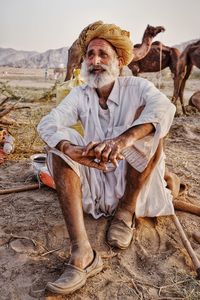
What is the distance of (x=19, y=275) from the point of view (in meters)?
2.18

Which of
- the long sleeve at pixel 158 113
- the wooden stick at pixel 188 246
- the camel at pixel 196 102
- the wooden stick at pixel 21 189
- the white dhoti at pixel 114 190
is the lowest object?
the camel at pixel 196 102

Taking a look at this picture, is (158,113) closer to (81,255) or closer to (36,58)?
(81,255)

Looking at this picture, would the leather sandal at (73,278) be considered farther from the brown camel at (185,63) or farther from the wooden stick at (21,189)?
the brown camel at (185,63)

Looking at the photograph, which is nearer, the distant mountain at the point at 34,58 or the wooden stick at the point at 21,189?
the wooden stick at the point at 21,189

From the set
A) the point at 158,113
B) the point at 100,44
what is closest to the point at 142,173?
the point at 158,113

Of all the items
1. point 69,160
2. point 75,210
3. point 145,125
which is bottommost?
point 75,210

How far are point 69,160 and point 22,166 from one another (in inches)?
80.5

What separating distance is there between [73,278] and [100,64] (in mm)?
1476

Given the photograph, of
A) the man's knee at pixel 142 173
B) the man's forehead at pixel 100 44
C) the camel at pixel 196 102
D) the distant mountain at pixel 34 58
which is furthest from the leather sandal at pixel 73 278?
the distant mountain at pixel 34 58

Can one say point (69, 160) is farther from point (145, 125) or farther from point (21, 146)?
point (21, 146)

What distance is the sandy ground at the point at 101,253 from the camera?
2070mm

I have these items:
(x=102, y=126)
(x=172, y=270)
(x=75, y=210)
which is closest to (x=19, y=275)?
(x=75, y=210)

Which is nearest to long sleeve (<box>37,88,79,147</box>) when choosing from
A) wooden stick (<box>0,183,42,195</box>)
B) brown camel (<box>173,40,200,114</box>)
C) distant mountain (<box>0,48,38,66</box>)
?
wooden stick (<box>0,183,42,195</box>)

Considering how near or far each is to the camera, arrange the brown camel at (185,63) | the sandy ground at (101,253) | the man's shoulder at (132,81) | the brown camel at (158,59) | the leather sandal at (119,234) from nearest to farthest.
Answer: the sandy ground at (101,253), the leather sandal at (119,234), the man's shoulder at (132,81), the brown camel at (185,63), the brown camel at (158,59)
